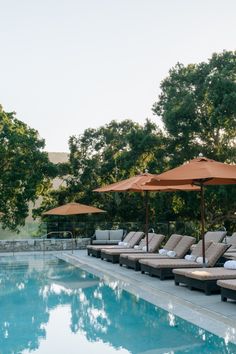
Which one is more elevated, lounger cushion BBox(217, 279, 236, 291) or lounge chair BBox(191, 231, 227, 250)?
lounge chair BBox(191, 231, 227, 250)

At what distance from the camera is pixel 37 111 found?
25.1m

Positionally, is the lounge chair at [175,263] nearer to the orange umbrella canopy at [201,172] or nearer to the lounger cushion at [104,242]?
the orange umbrella canopy at [201,172]

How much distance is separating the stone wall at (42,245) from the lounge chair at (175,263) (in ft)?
32.8

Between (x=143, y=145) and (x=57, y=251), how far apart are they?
21.2ft

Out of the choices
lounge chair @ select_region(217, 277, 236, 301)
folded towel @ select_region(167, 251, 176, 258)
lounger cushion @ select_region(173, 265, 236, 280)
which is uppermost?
folded towel @ select_region(167, 251, 176, 258)

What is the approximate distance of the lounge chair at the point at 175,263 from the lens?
11070 millimetres

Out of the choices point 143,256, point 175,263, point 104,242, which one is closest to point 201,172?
point 175,263

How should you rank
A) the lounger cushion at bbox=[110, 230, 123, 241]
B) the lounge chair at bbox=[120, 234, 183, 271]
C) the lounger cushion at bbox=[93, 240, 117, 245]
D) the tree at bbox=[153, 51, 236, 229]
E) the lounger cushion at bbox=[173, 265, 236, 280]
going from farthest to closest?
1. the tree at bbox=[153, 51, 236, 229]
2. the lounger cushion at bbox=[110, 230, 123, 241]
3. the lounger cushion at bbox=[93, 240, 117, 245]
4. the lounge chair at bbox=[120, 234, 183, 271]
5. the lounger cushion at bbox=[173, 265, 236, 280]

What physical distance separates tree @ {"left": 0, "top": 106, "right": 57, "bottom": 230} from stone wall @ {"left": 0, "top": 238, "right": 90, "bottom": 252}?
208 centimetres

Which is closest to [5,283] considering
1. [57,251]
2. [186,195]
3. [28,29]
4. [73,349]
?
[73,349]

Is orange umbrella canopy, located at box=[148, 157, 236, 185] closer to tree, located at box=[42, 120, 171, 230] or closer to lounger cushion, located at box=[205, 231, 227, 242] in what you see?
lounger cushion, located at box=[205, 231, 227, 242]

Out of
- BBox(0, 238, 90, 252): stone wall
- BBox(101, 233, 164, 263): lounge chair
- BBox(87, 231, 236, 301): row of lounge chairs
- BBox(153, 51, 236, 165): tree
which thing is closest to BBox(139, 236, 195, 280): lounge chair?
BBox(87, 231, 236, 301): row of lounge chairs

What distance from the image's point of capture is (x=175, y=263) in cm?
1136

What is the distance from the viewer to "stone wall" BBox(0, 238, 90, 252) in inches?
876
